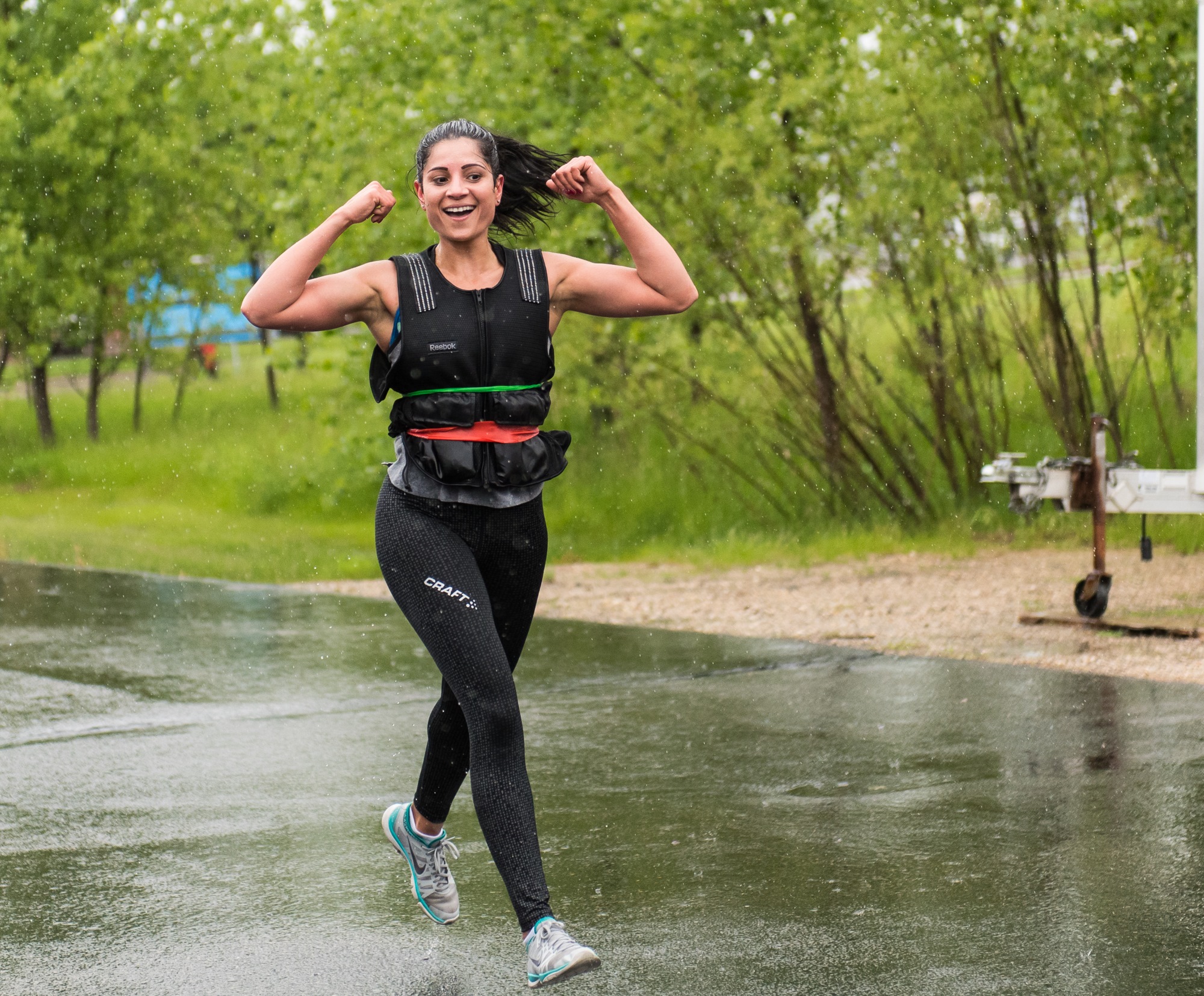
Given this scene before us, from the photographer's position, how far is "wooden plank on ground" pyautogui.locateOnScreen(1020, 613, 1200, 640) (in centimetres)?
869

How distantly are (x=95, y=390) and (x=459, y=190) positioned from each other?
78.9 feet

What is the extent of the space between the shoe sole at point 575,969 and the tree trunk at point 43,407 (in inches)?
958

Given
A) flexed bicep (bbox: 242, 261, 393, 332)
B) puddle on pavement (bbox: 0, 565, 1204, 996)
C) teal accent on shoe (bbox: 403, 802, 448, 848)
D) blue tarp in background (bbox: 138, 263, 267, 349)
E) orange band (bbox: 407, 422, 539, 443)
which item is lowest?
puddle on pavement (bbox: 0, 565, 1204, 996)

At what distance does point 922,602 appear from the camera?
10648 mm

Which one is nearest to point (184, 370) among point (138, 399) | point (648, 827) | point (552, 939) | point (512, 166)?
point (138, 399)

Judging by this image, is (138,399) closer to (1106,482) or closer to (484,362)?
(1106,482)

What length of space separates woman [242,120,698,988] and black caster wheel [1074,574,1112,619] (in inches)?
225

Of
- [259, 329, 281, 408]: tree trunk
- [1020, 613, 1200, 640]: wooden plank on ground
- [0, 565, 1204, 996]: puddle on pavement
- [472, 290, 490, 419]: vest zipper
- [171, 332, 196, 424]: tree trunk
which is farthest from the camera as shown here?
[259, 329, 281, 408]: tree trunk

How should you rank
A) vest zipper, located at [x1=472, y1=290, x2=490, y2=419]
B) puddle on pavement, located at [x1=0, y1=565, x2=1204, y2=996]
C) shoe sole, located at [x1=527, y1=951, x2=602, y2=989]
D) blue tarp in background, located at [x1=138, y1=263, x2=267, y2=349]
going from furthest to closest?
blue tarp in background, located at [x1=138, y1=263, x2=267, y2=349] < puddle on pavement, located at [x1=0, y1=565, x2=1204, y2=996] < vest zipper, located at [x1=472, y1=290, x2=490, y2=419] < shoe sole, located at [x1=527, y1=951, x2=602, y2=989]

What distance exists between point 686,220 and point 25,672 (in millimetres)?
7343

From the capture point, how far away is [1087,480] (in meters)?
9.07

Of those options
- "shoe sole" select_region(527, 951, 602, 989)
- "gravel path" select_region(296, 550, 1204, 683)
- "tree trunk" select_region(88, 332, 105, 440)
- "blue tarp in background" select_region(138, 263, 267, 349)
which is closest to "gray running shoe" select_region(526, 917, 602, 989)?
"shoe sole" select_region(527, 951, 602, 989)

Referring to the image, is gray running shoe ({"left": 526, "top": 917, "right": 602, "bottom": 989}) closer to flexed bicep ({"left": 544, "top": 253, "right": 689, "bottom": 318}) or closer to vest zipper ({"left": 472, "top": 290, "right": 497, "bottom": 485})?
vest zipper ({"left": 472, "top": 290, "right": 497, "bottom": 485})

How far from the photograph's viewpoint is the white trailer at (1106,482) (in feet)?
29.1
